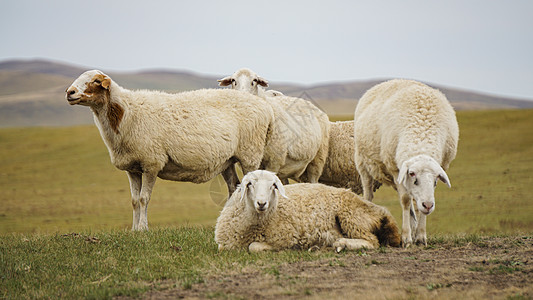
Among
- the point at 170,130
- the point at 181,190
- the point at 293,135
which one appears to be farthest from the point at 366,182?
the point at 181,190

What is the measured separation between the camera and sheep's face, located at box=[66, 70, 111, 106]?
30.5 ft

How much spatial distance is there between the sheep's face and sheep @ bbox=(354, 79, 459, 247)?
4470mm

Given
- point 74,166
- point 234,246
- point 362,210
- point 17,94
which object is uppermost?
point 362,210

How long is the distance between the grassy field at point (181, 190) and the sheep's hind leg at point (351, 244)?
5706mm

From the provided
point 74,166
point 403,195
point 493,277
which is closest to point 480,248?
point 403,195

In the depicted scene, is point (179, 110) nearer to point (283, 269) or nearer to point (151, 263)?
point (151, 263)

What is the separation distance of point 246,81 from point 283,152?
6.50 feet

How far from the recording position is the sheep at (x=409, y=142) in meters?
7.67

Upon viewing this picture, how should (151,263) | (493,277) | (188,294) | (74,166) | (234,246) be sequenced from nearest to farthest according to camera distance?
(188,294) < (493,277) < (151,263) < (234,246) < (74,166)

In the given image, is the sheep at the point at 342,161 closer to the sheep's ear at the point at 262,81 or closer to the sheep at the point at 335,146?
the sheep at the point at 335,146

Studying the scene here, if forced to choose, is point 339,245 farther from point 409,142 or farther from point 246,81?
point 246,81

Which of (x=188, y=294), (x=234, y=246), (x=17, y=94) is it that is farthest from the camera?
(x=17, y=94)

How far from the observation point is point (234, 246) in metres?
8.35

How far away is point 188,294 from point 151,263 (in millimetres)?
1715
